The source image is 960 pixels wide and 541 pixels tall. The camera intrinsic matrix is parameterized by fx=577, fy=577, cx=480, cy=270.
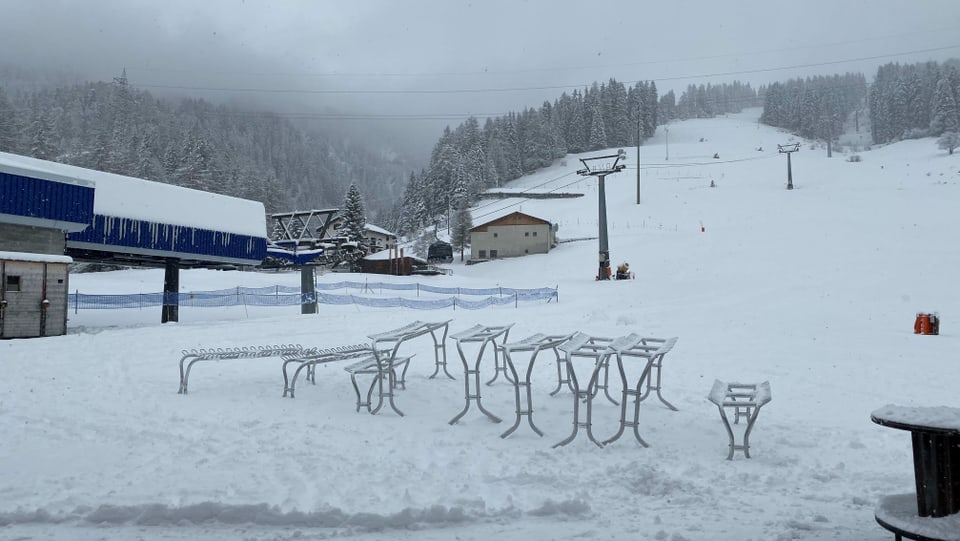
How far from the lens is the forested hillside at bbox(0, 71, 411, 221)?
6919cm

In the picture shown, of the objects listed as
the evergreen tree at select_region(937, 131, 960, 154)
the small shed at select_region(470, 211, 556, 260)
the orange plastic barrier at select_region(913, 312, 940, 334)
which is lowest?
the orange plastic barrier at select_region(913, 312, 940, 334)

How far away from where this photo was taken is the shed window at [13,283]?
1708 centimetres

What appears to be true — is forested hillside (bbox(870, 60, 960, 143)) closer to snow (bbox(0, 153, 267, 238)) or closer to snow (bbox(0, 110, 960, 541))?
snow (bbox(0, 110, 960, 541))

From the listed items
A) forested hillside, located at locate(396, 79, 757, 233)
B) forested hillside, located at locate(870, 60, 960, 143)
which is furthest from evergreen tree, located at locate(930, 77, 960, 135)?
forested hillside, located at locate(396, 79, 757, 233)

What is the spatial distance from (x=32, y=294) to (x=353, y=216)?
47.9 meters

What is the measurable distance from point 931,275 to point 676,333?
19437 mm

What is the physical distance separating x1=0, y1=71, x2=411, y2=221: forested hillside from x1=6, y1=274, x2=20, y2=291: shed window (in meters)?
56.5

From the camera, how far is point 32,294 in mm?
17531

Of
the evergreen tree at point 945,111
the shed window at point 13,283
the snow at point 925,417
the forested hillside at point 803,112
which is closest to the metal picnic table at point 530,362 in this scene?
the snow at point 925,417

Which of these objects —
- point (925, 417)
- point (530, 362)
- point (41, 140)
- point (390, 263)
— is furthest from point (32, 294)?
point (41, 140)

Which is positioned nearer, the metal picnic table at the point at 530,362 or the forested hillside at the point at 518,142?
the metal picnic table at the point at 530,362

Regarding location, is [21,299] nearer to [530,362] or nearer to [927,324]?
[530,362]

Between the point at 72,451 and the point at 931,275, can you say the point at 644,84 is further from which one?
the point at 72,451

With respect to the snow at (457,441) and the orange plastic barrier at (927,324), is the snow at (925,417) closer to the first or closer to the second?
the snow at (457,441)
